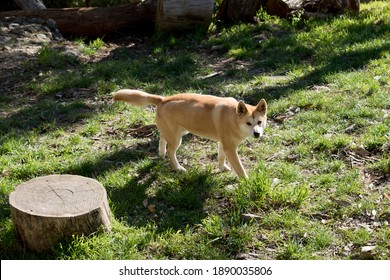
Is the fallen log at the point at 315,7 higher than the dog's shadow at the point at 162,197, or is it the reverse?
the fallen log at the point at 315,7

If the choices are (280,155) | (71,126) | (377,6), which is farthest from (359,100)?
(377,6)

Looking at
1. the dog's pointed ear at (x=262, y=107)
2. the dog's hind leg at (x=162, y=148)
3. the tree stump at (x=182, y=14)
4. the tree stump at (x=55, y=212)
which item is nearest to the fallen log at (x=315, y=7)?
the tree stump at (x=182, y=14)

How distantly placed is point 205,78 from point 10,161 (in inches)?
147

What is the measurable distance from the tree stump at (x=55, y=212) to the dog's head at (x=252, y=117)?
5.23 feet

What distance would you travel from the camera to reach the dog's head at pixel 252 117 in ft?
18.9

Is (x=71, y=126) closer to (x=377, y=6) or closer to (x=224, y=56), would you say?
(x=224, y=56)

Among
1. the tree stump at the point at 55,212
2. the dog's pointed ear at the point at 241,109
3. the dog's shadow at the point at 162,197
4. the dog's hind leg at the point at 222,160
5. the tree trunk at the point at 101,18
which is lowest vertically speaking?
the dog's shadow at the point at 162,197

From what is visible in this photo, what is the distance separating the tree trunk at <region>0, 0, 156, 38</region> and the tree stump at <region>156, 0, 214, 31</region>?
1.68 ft

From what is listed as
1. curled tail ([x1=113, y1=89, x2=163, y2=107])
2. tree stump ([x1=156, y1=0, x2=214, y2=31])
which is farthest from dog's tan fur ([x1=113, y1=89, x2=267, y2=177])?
tree stump ([x1=156, y1=0, x2=214, y2=31])

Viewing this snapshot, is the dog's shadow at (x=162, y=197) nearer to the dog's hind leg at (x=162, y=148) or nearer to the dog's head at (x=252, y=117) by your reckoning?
the dog's hind leg at (x=162, y=148)

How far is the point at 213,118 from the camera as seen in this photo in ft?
20.0

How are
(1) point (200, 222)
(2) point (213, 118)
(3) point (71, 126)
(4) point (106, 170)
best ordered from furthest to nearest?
(3) point (71, 126), (4) point (106, 170), (2) point (213, 118), (1) point (200, 222)

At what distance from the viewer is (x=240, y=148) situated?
6.99 meters

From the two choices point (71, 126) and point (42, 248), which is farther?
point (71, 126)
